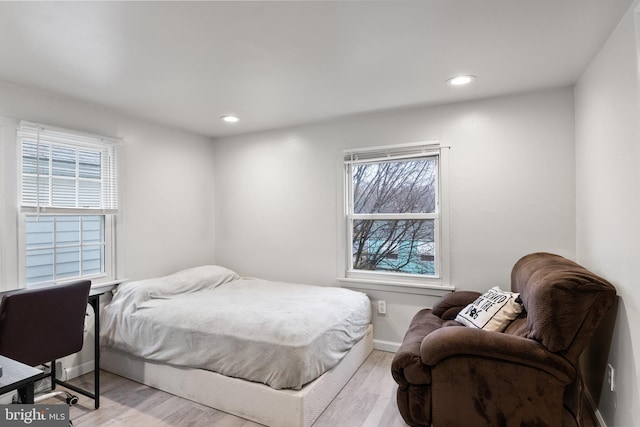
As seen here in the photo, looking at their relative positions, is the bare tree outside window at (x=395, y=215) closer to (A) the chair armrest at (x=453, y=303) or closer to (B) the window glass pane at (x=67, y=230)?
(A) the chair armrest at (x=453, y=303)

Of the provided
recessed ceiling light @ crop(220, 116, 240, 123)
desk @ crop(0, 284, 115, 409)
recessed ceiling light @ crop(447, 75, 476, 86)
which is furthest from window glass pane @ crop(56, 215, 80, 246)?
recessed ceiling light @ crop(447, 75, 476, 86)

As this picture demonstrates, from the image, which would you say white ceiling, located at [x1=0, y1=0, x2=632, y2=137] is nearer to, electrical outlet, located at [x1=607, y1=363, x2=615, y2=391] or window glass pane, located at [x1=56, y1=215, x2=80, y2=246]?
window glass pane, located at [x1=56, y1=215, x2=80, y2=246]

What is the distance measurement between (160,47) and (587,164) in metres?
2.91

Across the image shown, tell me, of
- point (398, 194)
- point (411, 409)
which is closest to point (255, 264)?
point (398, 194)

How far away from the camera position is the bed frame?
208 cm

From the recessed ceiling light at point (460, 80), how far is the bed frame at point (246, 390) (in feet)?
7.34

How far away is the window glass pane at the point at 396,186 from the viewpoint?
10.7ft

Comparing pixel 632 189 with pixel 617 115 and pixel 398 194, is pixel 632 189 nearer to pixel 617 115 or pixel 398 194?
pixel 617 115

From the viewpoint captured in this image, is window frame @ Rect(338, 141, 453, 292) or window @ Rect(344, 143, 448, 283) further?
window @ Rect(344, 143, 448, 283)

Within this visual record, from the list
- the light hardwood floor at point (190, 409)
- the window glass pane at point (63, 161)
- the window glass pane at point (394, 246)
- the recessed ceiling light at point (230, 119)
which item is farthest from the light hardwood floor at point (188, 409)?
the recessed ceiling light at point (230, 119)

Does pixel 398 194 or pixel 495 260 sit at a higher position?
pixel 398 194

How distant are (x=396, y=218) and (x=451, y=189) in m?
0.59

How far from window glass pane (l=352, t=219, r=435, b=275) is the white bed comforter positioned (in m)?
0.44

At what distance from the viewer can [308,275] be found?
3.76 metres
